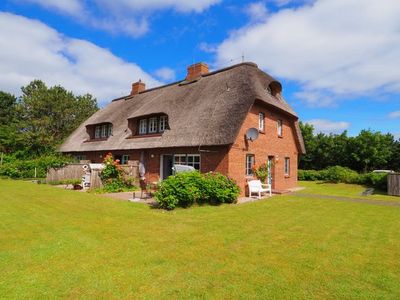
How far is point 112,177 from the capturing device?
17547mm

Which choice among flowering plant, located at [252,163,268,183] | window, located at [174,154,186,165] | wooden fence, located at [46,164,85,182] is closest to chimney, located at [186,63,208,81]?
window, located at [174,154,186,165]

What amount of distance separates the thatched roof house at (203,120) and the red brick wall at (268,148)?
0.21ft

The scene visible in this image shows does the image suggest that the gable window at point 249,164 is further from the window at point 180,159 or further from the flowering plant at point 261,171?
the window at point 180,159

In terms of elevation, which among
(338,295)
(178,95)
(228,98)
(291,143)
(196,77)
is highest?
(196,77)

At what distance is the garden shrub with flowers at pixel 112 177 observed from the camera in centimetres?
1705

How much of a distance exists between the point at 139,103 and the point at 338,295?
22.0 meters

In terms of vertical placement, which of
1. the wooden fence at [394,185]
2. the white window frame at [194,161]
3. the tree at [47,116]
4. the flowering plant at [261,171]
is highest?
the tree at [47,116]

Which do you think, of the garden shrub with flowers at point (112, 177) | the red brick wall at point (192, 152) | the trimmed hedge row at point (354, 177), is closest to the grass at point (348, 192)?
the trimmed hedge row at point (354, 177)

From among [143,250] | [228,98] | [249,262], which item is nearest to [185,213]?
[143,250]

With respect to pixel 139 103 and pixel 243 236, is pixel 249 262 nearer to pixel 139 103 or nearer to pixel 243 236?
pixel 243 236

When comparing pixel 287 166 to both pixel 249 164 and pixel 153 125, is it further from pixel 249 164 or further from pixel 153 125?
pixel 153 125

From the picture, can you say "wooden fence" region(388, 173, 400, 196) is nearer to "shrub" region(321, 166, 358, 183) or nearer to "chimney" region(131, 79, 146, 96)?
"shrub" region(321, 166, 358, 183)

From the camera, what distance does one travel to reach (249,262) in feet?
17.6

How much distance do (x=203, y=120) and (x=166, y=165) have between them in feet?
14.1
